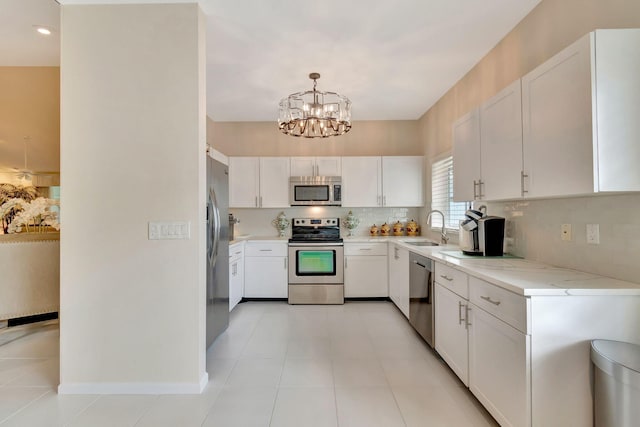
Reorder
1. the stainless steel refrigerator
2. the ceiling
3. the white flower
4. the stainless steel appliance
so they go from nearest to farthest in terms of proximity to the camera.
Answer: the ceiling < the stainless steel appliance < the stainless steel refrigerator < the white flower

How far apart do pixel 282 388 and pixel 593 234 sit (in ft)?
7.10

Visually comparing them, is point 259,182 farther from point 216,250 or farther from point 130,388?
point 130,388

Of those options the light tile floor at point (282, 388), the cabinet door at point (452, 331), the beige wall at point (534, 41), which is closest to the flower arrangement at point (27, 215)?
the light tile floor at point (282, 388)

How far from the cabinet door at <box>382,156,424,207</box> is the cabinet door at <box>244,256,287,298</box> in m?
1.78

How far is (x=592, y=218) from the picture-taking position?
5.61 feet

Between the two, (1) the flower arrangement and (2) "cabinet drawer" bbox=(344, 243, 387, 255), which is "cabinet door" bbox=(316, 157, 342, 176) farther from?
(1) the flower arrangement

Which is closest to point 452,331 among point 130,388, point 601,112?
point 601,112

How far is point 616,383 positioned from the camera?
1.16m

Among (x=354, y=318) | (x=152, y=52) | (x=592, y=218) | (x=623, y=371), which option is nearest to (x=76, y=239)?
(x=152, y=52)

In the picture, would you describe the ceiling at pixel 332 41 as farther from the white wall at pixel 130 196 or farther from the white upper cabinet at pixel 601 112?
the white upper cabinet at pixel 601 112

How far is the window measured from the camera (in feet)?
11.9

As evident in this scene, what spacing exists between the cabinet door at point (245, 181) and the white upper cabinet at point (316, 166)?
0.57 metres

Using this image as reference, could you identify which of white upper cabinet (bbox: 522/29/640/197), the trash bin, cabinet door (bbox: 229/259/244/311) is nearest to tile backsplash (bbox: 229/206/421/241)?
cabinet door (bbox: 229/259/244/311)

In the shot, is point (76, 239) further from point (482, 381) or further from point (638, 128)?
point (638, 128)
